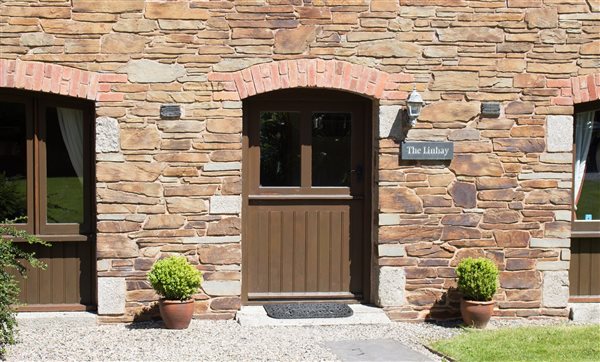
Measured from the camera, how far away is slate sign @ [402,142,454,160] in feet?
26.2

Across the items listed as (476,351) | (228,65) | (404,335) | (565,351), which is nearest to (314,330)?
(404,335)

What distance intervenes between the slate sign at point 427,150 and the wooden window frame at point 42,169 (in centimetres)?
→ 333

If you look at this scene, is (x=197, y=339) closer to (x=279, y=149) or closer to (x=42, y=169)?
(x=279, y=149)

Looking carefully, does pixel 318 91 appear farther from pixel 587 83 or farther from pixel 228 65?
pixel 587 83

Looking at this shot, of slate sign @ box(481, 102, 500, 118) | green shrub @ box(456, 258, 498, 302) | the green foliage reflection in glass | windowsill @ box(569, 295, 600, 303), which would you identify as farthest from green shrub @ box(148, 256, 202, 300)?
windowsill @ box(569, 295, 600, 303)

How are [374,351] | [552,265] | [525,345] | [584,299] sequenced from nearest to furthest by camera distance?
[374,351] < [525,345] < [552,265] < [584,299]

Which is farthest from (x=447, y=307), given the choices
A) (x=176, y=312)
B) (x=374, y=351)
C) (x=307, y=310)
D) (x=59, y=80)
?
(x=59, y=80)

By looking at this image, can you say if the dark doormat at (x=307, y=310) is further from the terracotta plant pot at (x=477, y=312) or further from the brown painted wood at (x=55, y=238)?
Result: the brown painted wood at (x=55, y=238)

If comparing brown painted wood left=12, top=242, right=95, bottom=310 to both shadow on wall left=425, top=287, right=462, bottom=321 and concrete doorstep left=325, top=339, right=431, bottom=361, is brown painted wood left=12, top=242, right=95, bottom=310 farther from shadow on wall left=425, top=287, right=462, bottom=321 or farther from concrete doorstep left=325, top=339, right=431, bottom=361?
shadow on wall left=425, top=287, right=462, bottom=321

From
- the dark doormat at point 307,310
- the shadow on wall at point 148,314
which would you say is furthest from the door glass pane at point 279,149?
the shadow on wall at point 148,314

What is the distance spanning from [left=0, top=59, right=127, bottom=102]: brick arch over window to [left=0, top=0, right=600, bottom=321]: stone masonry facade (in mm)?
14

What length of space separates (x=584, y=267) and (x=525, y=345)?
7.00ft

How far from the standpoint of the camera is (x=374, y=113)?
26.8 ft

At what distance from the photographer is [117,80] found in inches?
305
